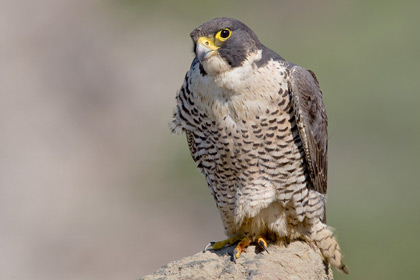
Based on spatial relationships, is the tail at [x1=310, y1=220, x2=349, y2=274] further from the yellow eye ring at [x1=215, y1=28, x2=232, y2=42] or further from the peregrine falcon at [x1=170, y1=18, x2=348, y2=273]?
the yellow eye ring at [x1=215, y1=28, x2=232, y2=42]

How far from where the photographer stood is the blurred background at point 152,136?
14.0 metres

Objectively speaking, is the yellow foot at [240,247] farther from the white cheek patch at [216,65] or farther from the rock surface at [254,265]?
the white cheek patch at [216,65]

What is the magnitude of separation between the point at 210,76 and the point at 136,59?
47.9 ft

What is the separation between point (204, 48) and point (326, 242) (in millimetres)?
1979

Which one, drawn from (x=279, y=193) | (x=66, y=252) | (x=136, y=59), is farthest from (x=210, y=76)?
(x=136, y=59)

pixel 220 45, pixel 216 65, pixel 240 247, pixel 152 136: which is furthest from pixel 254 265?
pixel 152 136

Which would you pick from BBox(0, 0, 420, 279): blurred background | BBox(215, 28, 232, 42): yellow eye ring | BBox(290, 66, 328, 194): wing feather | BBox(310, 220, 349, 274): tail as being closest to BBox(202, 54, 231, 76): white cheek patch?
BBox(215, 28, 232, 42): yellow eye ring

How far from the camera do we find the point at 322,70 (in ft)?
59.5

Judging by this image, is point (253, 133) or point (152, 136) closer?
point (253, 133)

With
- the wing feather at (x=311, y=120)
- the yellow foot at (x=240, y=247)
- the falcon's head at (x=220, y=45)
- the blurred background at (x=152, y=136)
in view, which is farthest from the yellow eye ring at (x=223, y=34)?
the blurred background at (x=152, y=136)

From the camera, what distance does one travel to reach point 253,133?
680 centimetres

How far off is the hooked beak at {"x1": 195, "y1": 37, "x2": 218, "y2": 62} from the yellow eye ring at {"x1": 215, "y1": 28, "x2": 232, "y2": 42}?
0.19ft

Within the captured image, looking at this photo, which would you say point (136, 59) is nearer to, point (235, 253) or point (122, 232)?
point (122, 232)

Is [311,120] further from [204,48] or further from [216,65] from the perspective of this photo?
[204,48]
